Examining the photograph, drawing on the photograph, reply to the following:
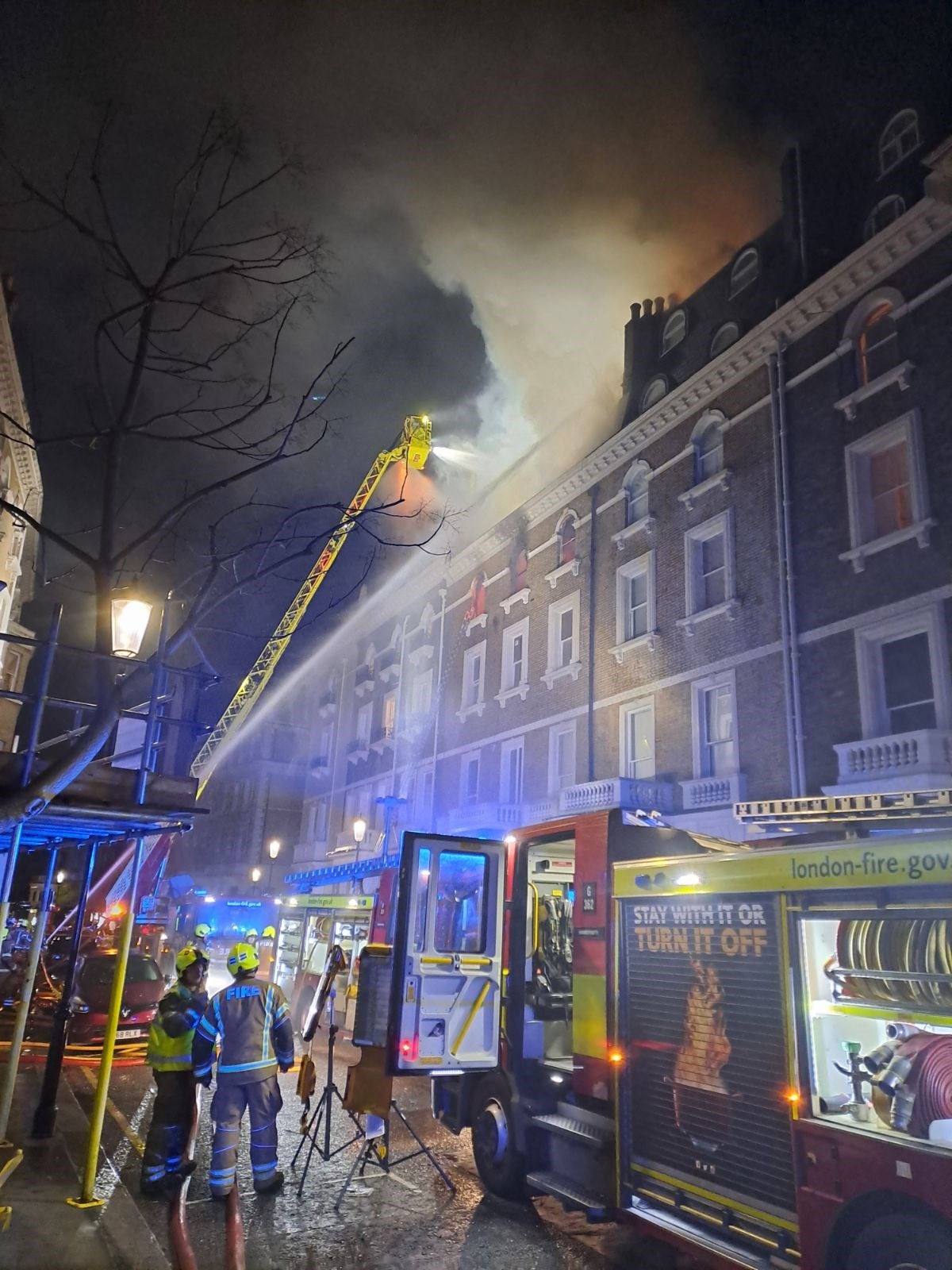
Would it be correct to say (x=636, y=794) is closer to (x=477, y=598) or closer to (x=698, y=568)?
(x=698, y=568)

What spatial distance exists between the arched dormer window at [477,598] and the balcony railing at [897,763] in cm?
1476

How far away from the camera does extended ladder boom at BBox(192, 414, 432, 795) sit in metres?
40.2

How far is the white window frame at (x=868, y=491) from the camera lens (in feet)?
44.3

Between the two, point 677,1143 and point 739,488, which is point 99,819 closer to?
point 677,1143

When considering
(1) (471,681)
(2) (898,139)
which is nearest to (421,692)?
(1) (471,681)

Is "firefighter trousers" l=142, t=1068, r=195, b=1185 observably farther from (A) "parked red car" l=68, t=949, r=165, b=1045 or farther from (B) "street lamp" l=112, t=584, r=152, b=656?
(A) "parked red car" l=68, t=949, r=165, b=1045

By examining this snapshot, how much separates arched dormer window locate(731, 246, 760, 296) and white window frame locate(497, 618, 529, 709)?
1032cm

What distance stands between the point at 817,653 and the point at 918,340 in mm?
5644

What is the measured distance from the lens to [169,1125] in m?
6.77

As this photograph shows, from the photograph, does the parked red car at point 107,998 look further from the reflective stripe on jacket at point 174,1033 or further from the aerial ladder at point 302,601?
the aerial ladder at point 302,601

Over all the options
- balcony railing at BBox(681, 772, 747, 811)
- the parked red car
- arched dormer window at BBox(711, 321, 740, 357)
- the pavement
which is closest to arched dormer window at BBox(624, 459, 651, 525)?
arched dormer window at BBox(711, 321, 740, 357)

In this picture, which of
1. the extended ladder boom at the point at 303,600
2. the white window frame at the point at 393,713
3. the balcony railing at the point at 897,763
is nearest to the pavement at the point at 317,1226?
the balcony railing at the point at 897,763

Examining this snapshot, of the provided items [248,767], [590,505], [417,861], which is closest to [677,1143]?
[417,861]

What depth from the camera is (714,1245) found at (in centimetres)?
516
